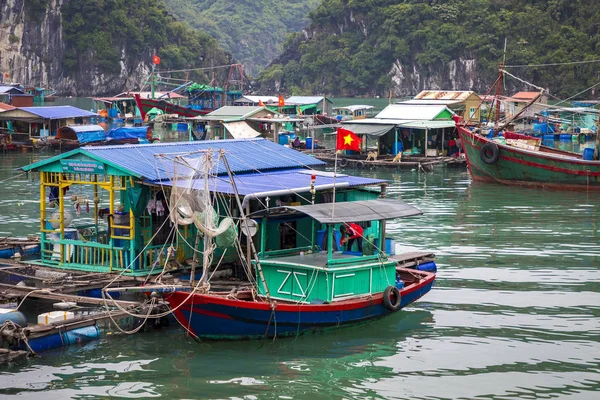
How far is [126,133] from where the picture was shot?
4456 centimetres

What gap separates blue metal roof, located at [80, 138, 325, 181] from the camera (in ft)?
50.9

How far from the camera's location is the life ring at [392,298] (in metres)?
14.7

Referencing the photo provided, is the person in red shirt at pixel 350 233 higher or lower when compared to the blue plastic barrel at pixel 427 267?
higher

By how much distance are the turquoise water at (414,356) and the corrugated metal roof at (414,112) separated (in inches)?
917

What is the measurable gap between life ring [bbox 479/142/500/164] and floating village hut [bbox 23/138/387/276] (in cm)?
1747

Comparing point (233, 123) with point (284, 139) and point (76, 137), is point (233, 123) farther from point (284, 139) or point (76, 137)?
point (76, 137)

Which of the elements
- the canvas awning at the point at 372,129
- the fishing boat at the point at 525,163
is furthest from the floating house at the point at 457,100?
the fishing boat at the point at 525,163

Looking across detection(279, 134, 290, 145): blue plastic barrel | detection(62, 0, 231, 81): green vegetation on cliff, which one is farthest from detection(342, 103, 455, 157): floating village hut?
detection(62, 0, 231, 81): green vegetation on cliff

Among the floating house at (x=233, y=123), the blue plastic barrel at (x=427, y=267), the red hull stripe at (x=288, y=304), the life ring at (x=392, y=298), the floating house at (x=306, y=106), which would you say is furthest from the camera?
the floating house at (x=306, y=106)

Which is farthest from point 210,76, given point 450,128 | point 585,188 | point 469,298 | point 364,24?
point 469,298

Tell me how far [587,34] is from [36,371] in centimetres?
8906

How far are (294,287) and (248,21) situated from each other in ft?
581

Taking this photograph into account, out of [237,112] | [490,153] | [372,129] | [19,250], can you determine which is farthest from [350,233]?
[237,112]

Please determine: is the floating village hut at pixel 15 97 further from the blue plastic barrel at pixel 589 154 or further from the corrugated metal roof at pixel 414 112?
the blue plastic barrel at pixel 589 154
